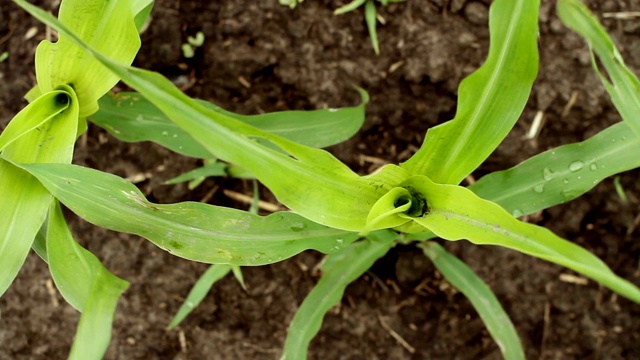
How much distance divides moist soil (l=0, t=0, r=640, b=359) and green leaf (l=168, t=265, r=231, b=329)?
54 millimetres

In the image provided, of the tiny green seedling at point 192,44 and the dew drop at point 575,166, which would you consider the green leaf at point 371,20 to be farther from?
the dew drop at point 575,166

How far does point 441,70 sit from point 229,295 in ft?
2.36

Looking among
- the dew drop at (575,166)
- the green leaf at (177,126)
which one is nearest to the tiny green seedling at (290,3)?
the green leaf at (177,126)

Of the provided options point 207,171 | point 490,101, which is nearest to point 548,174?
point 490,101

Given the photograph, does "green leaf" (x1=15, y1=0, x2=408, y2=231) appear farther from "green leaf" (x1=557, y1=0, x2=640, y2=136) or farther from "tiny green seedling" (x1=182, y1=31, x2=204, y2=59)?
"tiny green seedling" (x1=182, y1=31, x2=204, y2=59)

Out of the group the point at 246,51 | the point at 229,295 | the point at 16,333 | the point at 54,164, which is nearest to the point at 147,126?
the point at 54,164

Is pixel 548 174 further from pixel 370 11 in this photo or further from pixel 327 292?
pixel 370 11

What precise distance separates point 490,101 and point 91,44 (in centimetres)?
66

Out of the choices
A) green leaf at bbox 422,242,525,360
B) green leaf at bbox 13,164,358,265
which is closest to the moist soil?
green leaf at bbox 422,242,525,360

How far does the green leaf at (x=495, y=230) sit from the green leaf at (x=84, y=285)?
0.51m

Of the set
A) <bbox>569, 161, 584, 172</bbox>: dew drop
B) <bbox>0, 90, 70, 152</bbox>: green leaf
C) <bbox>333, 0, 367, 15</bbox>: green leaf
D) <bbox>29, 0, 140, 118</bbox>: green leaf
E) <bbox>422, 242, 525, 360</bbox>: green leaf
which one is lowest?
<bbox>422, 242, 525, 360</bbox>: green leaf

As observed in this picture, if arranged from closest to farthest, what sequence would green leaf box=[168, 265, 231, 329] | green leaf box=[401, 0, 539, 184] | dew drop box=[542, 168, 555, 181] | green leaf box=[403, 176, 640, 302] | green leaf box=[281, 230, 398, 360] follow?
green leaf box=[403, 176, 640, 302]
green leaf box=[401, 0, 539, 184]
dew drop box=[542, 168, 555, 181]
green leaf box=[281, 230, 398, 360]
green leaf box=[168, 265, 231, 329]

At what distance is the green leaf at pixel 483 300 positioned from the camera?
4.05 ft

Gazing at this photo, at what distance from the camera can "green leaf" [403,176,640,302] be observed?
71 centimetres
